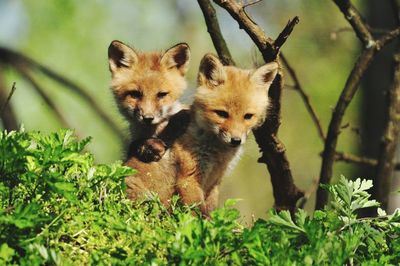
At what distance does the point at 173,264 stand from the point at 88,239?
0.56 meters

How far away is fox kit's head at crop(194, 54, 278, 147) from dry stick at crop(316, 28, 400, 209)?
828mm

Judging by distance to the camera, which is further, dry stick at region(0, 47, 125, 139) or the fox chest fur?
dry stick at region(0, 47, 125, 139)

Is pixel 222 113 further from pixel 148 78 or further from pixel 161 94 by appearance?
pixel 148 78

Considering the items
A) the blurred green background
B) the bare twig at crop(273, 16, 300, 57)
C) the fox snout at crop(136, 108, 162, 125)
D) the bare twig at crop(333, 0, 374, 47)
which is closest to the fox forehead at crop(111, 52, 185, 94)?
the fox snout at crop(136, 108, 162, 125)

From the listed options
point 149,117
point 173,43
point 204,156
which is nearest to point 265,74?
point 204,156

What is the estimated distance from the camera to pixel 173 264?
9.54 feet

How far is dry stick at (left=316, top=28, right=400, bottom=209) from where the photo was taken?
20.0ft

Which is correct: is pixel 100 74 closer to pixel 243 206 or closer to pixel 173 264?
pixel 243 206

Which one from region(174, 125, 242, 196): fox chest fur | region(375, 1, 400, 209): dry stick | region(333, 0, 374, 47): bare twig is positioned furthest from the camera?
region(375, 1, 400, 209): dry stick

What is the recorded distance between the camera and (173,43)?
2112 cm

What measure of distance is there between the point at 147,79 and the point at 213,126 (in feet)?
2.78

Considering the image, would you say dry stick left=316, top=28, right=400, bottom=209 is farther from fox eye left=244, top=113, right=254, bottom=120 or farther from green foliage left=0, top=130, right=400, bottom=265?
green foliage left=0, top=130, right=400, bottom=265

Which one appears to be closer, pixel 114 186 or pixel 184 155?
pixel 114 186

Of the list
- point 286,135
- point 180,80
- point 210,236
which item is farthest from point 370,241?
point 286,135
